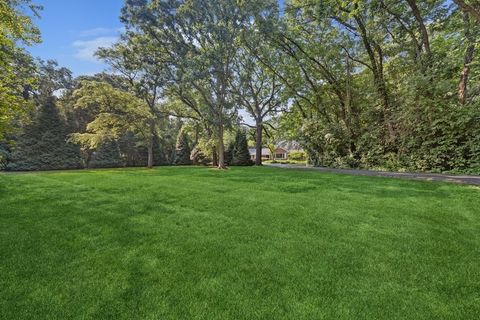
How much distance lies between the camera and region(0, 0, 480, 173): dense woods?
10906mm

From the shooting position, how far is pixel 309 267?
3.05 metres

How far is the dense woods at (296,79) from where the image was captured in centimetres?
1091

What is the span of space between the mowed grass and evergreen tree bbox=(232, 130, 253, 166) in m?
17.3

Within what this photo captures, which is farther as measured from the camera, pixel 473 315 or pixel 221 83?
pixel 221 83

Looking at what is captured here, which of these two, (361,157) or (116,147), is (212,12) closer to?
(361,157)

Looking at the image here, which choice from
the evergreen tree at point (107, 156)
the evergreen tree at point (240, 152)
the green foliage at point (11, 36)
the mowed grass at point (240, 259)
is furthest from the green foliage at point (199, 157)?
Answer: the mowed grass at point (240, 259)

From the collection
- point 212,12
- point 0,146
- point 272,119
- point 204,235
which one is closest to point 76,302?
point 204,235

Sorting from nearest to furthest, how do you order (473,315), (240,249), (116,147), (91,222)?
(473,315) → (240,249) → (91,222) → (116,147)

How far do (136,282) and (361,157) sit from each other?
613 inches

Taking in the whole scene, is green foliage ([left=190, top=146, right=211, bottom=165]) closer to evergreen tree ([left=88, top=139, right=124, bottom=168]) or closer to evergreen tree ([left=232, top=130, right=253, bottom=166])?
evergreen tree ([left=232, top=130, right=253, bottom=166])

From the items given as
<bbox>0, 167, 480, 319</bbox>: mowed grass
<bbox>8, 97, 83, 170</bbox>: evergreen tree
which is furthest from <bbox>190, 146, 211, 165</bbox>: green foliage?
<bbox>0, 167, 480, 319</bbox>: mowed grass

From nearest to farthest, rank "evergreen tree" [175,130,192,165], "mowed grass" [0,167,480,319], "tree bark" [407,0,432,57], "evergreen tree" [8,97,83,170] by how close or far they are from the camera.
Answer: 1. "mowed grass" [0,167,480,319]
2. "tree bark" [407,0,432,57]
3. "evergreen tree" [8,97,83,170]
4. "evergreen tree" [175,130,192,165]

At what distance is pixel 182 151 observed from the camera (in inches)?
1168

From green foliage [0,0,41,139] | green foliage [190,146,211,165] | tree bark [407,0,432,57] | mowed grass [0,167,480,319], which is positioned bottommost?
mowed grass [0,167,480,319]
